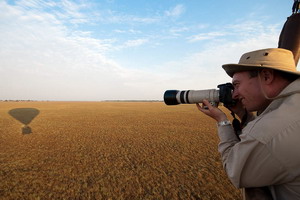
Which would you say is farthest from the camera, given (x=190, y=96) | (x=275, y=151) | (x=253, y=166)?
(x=190, y=96)

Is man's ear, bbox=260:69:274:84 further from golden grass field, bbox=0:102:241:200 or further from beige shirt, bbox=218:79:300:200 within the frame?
golden grass field, bbox=0:102:241:200

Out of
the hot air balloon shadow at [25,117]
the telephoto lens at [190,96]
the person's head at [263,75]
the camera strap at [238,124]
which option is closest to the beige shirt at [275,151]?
the person's head at [263,75]

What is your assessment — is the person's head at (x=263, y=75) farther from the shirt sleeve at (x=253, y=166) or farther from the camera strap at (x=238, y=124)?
the camera strap at (x=238, y=124)

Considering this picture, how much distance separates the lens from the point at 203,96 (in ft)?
8.82

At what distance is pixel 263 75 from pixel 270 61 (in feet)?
0.42

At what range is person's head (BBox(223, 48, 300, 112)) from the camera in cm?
157

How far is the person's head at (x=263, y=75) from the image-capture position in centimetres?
157

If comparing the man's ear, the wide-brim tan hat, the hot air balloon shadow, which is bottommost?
the hot air balloon shadow

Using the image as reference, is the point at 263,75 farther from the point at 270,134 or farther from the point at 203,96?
the point at 203,96

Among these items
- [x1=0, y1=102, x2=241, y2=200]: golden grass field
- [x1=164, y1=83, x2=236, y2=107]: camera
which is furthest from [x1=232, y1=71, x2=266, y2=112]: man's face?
[x1=0, y1=102, x2=241, y2=200]: golden grass field

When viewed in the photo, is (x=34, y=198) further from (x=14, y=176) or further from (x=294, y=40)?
(x=294, y=40)

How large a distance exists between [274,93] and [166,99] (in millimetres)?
1740

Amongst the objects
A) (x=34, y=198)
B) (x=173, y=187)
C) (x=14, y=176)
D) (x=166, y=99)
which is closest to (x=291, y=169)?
(x=166, y=99)

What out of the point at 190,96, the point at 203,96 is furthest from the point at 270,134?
the point at 190,96
